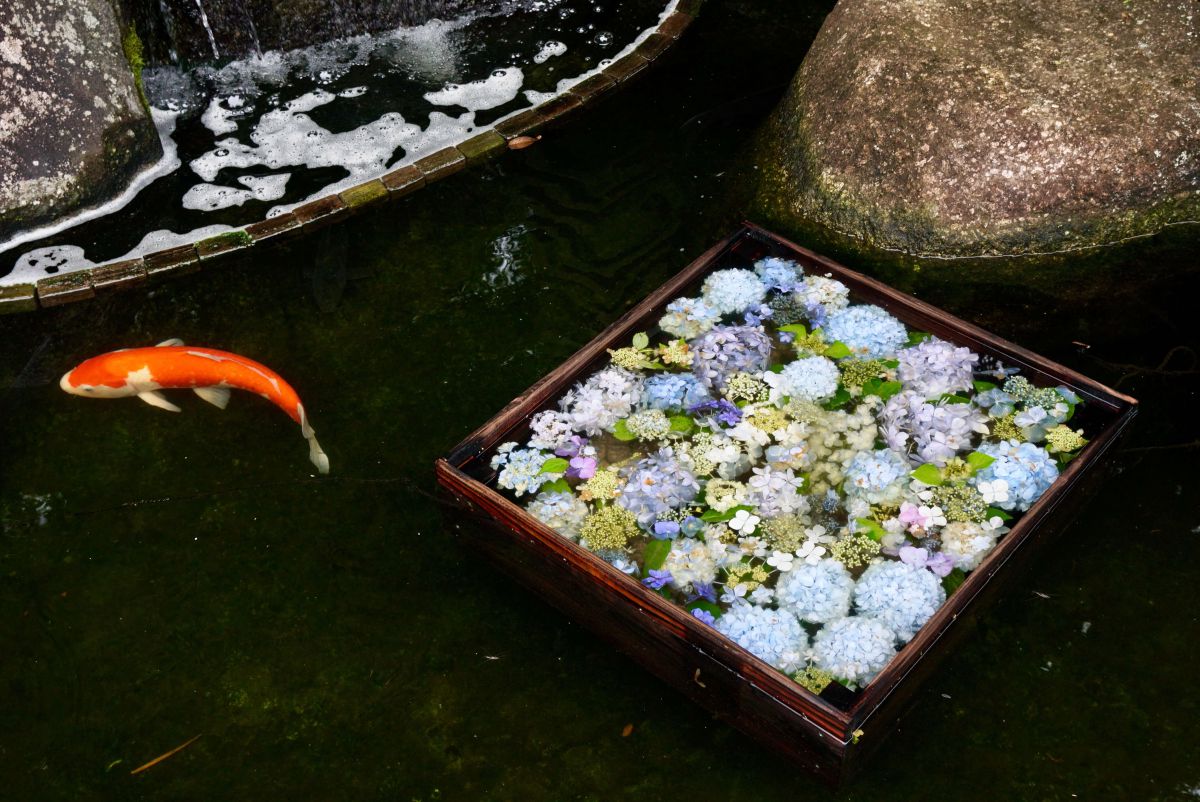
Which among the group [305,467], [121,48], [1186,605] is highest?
[121,48]

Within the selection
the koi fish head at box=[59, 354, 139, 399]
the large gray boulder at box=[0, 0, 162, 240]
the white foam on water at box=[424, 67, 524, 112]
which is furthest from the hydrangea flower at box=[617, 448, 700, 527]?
the large gray boulder at box=[0, 0, 162, 240]

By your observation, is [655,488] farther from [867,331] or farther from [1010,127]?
[1010,127]

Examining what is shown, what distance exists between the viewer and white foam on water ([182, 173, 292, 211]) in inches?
218

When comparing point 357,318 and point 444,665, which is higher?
point 357,318

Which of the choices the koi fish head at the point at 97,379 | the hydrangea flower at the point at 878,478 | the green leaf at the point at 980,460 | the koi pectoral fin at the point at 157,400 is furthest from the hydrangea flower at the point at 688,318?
the koi fish head at the point at 97,379

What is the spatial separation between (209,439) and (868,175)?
3.24 m

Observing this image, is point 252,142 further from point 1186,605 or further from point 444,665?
point 1186,605

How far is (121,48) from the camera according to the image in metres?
5.58

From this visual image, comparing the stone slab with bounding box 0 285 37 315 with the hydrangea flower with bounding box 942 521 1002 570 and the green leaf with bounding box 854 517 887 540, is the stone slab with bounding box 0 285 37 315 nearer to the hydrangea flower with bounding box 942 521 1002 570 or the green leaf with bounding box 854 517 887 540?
the green leaf with bounding box 854 517 887 540

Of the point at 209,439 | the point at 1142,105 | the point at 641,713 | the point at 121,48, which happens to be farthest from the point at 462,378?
the point at 1142,105

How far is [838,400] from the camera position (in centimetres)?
410

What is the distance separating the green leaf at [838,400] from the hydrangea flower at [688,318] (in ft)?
1.93

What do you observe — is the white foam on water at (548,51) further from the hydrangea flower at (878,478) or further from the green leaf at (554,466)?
the hydrangea flower at (878,478)

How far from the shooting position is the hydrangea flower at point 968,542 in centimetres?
355
